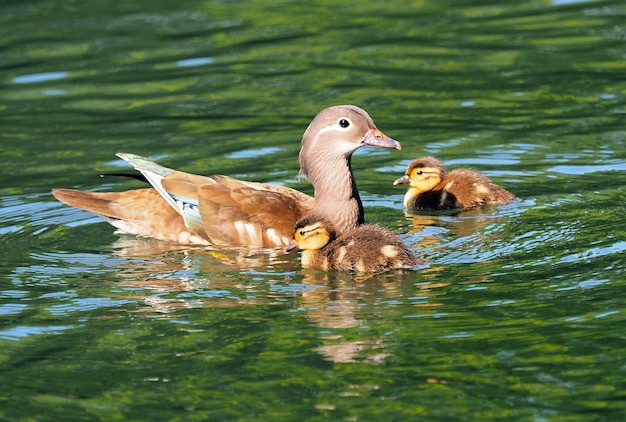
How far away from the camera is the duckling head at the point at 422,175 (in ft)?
34.7

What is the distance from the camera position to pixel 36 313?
7977mm

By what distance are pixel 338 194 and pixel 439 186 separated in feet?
4.48

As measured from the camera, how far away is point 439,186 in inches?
420

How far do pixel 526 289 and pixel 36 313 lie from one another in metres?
2.97

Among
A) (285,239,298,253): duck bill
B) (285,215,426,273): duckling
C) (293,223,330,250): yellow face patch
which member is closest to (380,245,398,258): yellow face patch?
(285,215,426,273): duckling

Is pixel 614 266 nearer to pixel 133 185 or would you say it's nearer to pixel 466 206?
pixel 466 206

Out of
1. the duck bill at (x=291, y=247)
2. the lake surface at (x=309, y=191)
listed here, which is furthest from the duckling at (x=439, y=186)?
the duck bill at (x=291, y=247)

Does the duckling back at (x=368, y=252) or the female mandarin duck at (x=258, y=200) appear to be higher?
the female mandarin duck at (x=258, y=200)

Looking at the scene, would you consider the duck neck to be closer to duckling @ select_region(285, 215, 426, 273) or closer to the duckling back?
duckling @ select_region(285, 215, 426, 273)

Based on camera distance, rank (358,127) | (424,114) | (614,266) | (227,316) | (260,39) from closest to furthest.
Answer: (227,316)
(614,266)
(358,127)
(424,114)
(260,39)

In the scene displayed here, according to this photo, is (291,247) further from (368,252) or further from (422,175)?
(422,175)

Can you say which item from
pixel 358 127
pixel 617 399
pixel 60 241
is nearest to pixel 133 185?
pixel 60 241

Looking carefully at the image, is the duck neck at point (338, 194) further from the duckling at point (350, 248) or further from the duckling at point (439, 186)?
the duckling at point (439, 186)

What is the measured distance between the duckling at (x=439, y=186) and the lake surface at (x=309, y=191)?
0.54 feet
